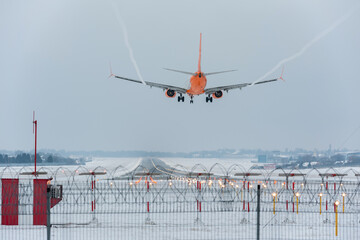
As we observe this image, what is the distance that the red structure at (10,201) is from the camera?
29.9 meters

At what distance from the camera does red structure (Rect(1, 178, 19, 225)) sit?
1176 inches

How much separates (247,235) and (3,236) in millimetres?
14484

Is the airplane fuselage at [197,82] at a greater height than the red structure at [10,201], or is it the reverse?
the airplane fuselage at [197,82]

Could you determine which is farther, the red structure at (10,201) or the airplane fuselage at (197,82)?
the airplane fuselage at (197,82)

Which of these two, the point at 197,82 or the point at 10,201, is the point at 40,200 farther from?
the point at 197,82

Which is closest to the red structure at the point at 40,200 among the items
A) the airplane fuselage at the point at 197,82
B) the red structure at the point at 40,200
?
the red structure at the point at 40,200

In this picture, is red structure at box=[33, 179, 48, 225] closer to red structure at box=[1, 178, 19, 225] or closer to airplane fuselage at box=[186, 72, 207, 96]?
red structure at box=[1, 178, 19, 225]

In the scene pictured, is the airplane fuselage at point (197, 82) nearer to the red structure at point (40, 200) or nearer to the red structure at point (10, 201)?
the red structure at point (40, 200)

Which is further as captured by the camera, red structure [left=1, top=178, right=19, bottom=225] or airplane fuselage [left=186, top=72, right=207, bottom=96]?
airplane fuselage [left=186, top=72, right=207, bottom=96]

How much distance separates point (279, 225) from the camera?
32031mm

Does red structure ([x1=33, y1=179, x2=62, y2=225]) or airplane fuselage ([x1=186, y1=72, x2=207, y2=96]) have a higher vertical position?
airplane fuselage ([x1=186, y1=72, x2=207, y2=96])

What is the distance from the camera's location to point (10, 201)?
30656 millimetres

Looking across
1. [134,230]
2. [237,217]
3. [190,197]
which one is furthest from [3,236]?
[190,197]

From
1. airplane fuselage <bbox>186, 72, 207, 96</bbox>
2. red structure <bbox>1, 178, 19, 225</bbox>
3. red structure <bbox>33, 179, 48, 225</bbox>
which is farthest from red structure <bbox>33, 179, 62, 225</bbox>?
airplane fuselage <bbox>186, 72, 207, 96</bbox>
